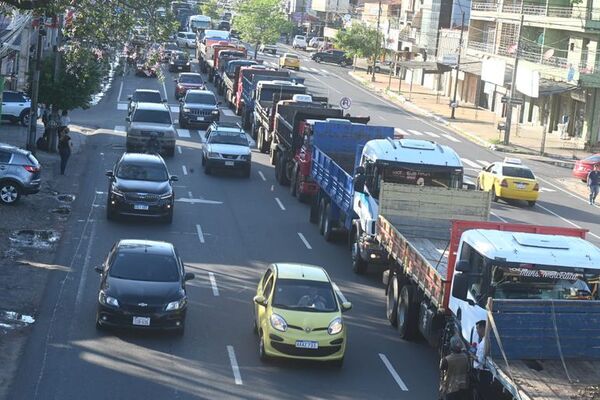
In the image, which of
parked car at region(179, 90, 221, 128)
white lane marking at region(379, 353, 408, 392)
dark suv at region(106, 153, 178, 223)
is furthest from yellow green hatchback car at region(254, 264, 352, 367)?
parked car at region(179, 90, 221, 128)

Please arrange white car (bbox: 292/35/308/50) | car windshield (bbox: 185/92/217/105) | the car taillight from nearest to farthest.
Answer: the car taillight
car windshield (bbox: 185/92/217/105)
white car (bbox: 292/35/308/50)

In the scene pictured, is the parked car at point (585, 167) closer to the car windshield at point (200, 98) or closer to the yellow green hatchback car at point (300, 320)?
the car windshield at point (200, 98)

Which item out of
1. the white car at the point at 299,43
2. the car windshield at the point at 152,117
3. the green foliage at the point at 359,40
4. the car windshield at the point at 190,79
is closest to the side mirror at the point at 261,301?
the car windshield at the point at 152,117

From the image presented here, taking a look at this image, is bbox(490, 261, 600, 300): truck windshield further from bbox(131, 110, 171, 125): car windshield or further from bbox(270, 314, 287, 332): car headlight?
bbox(131, 110, 171, 125): car windshield

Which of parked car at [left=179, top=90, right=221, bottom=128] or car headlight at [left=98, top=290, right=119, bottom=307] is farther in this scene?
parked car at [left=179, top=90, right=221, bottom=128]

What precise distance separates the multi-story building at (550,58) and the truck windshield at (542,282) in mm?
40344

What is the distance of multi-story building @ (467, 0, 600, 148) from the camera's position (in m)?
60.7

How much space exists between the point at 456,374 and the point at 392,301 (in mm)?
6232

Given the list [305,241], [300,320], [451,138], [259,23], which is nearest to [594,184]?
[305,241]

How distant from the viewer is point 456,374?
1570 centimetres

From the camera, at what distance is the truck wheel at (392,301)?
2156 centimetres

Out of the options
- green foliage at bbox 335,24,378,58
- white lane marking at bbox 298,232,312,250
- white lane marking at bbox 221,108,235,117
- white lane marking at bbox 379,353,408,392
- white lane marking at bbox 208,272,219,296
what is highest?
green foliage at bbox 335,24,378,58

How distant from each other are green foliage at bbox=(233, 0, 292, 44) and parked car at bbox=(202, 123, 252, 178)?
58.0 metres

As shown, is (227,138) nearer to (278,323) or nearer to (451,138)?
(451,138)
